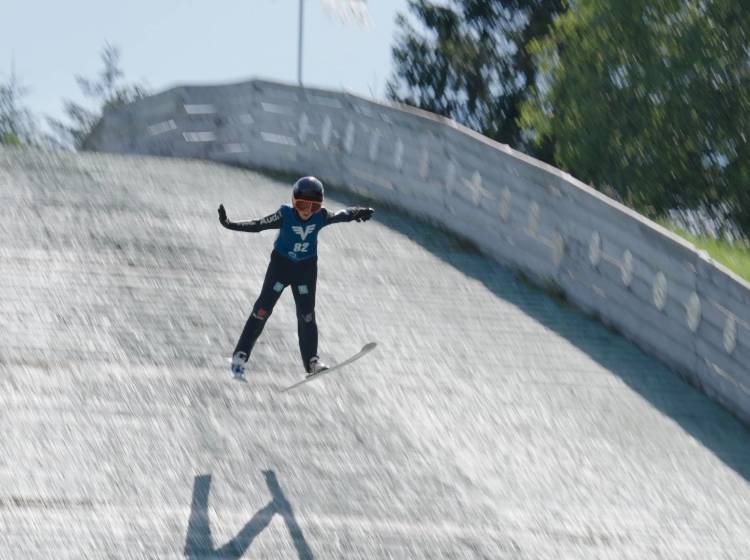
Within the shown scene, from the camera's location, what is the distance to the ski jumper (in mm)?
11977

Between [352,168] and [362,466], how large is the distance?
1423 cm

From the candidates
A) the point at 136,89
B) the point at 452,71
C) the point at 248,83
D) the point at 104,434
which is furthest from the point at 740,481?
the point at 136,89

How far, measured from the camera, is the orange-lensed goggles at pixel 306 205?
11.7m

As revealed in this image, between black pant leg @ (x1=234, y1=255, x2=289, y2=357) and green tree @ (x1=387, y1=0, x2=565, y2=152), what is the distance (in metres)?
43.7

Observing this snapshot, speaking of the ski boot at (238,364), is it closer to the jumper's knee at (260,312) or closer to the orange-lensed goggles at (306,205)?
the jumper's knee at (260,312)

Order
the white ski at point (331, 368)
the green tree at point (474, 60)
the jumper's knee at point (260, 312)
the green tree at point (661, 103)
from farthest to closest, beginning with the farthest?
1. the green tree at point (474, 60)
2. the green tree at point (661, 103)
3. the jumper's knee at point (260, 312)
4. the white ski at point (331, 368)

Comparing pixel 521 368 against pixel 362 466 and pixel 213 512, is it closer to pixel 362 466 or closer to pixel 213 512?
pixel 362 466

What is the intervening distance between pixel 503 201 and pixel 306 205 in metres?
8.56

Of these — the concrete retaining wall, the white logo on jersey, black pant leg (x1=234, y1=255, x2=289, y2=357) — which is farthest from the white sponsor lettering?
the concrete retaining wall

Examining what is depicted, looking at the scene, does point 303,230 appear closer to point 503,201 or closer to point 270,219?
point 270,219

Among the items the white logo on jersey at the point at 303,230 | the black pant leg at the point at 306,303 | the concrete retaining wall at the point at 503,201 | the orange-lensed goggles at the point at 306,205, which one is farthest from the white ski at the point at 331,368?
the concrete retaining wall at the point at 503,201

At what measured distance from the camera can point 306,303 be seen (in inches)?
490

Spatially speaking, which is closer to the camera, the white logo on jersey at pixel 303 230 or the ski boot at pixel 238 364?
the white logo on jersey at pixel 303 230

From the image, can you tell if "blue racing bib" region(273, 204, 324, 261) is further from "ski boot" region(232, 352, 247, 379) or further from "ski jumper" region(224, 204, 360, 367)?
"ski boot" region(232, 352, 247, 379)
